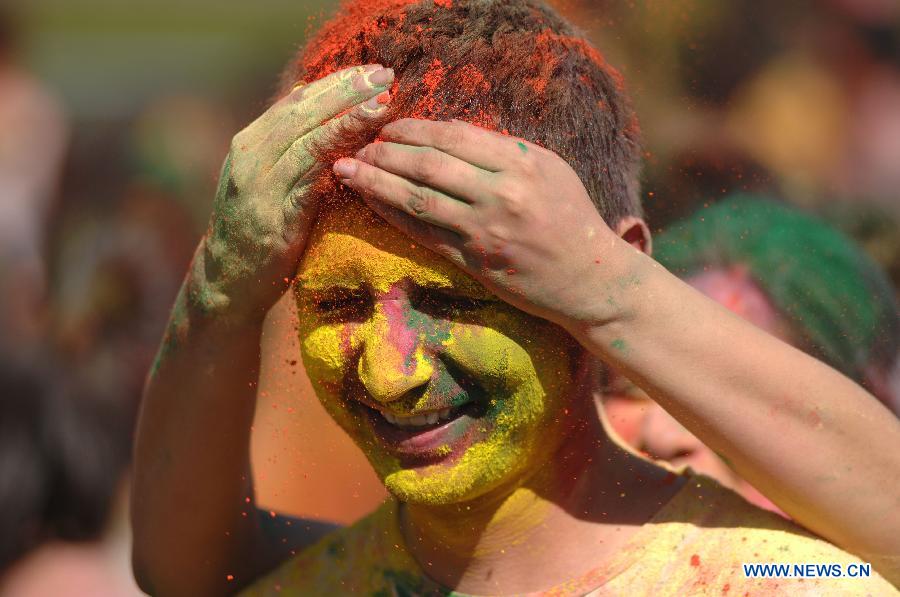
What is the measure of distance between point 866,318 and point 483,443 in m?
1.20

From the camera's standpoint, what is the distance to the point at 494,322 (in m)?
1.82

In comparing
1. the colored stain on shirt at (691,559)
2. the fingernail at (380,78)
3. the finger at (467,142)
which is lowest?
the colored stain on shirt at (691,559)

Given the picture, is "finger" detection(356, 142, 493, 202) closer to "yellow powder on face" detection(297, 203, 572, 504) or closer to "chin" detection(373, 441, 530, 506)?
"yellow powder on face" detection(297, 203, 572, 504)

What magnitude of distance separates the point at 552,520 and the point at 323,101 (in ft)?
2.92

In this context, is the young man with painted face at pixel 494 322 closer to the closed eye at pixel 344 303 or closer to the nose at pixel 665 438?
the closed eye at pixel 344 303

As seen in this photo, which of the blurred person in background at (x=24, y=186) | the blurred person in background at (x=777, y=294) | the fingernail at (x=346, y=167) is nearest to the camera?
the fingernail at (x=346, y=167)

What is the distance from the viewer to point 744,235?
2771 millimetres

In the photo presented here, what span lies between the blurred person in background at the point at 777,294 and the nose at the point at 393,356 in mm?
652

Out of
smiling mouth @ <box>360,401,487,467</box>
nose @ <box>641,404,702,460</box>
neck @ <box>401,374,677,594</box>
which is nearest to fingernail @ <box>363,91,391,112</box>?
smiling mouth @ <box>360,401,487,467</box>

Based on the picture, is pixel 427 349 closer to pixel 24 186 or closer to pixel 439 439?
pixel 439 439

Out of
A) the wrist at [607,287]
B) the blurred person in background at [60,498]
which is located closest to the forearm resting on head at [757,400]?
the wrist at [607,287]

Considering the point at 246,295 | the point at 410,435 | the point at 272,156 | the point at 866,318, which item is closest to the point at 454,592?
the point at 410,435

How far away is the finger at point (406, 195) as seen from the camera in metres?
1.69

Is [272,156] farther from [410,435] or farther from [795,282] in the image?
[795,282]
